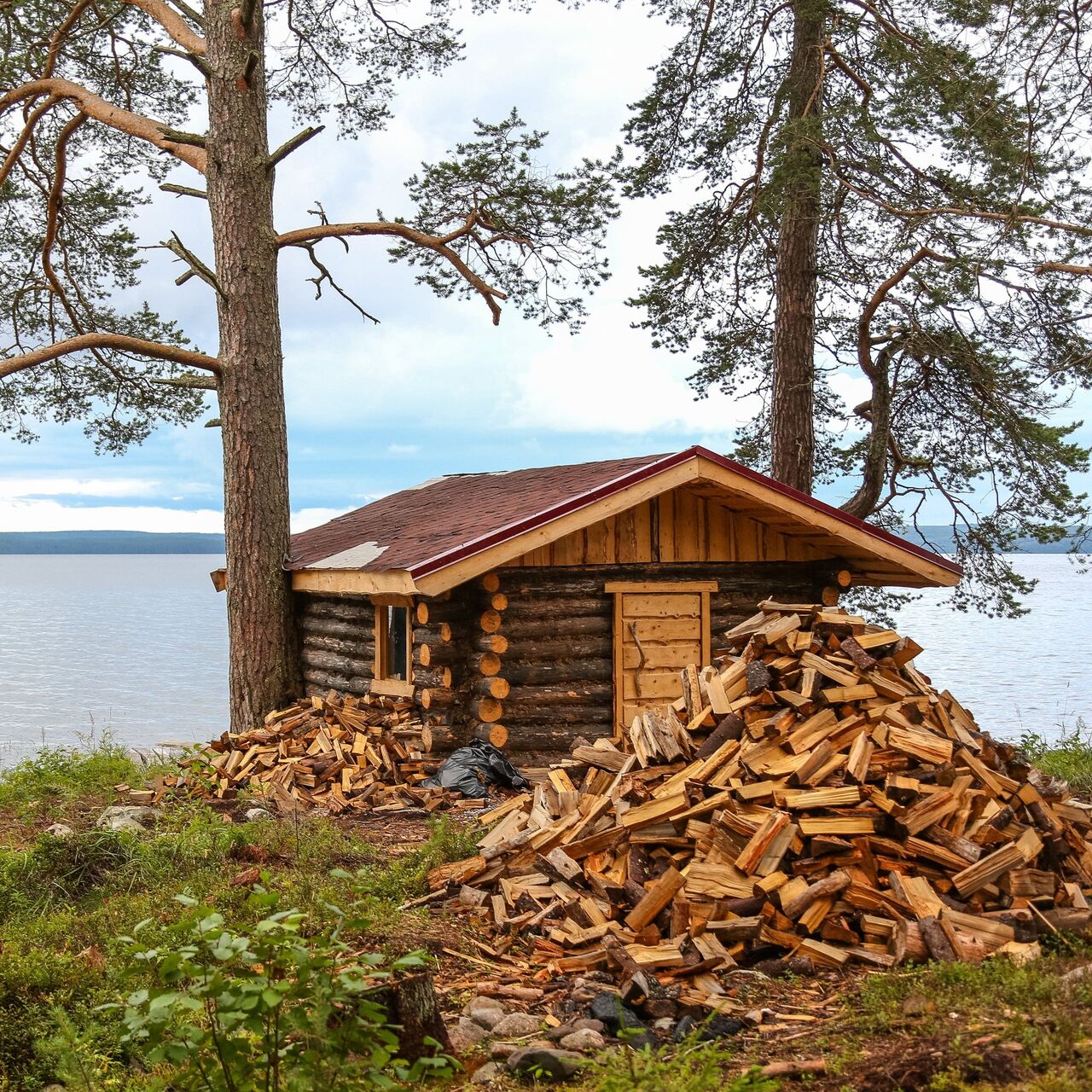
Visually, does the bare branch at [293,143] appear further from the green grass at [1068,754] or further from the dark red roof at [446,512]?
the green grass at [1068,754]

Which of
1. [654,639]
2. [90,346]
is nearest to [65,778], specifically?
[90,346]

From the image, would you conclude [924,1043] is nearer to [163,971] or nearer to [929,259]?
[163,971]

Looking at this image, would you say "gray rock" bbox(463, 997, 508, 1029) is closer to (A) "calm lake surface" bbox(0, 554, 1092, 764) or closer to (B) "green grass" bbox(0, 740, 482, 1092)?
(B) "green grass" bbox(0, 740, 482, 1092)

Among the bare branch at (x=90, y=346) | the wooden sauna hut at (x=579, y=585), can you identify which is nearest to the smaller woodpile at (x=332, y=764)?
the wooden sauna hut at (x=579, y=585)

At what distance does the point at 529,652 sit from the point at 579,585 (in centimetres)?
96

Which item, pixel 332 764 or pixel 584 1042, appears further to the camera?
pixel 332 764

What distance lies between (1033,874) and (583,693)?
21.1 feet

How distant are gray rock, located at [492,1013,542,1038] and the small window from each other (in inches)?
316

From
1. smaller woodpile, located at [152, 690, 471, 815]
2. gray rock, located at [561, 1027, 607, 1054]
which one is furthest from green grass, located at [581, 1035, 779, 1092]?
smaller woodpile, located at [152, 690, 471, 815]

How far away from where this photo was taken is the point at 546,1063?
492 cm

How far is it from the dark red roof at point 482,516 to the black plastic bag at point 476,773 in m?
2.09

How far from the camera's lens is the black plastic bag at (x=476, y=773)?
11422 millimetres

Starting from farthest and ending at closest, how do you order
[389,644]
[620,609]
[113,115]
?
[113,115] < [389,644] < [620,609]

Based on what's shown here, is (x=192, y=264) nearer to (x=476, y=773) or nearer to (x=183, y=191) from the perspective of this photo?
(x=183, y=191)
